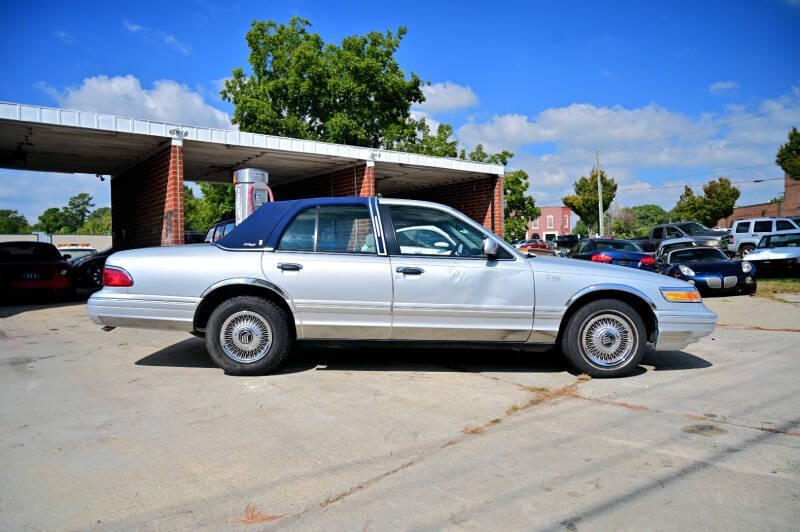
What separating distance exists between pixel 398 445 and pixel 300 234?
2.45 m

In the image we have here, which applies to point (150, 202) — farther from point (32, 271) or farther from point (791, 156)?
point (791, 156)

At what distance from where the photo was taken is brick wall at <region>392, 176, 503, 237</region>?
16688 mm

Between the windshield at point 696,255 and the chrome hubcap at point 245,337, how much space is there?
435 inches

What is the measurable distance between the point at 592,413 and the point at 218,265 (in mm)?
3372

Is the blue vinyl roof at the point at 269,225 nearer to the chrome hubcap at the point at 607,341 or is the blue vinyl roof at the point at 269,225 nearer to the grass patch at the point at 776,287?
the chrome hubcap at the point at 607,341

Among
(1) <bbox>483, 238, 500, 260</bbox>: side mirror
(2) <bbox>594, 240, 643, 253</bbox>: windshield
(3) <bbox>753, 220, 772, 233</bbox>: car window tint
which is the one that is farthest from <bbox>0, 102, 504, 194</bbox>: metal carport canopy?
(3) <bbox>753, 220, 772, 233</bbox>: car window tint

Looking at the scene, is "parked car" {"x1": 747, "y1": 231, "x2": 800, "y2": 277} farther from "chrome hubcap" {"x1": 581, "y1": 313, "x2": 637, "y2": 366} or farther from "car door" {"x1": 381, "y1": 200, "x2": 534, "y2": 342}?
"car door" {"x1": 381, "y1": 200, "x2": 534, "y2": 342}

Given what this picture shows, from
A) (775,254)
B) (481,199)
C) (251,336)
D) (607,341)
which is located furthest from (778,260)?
(251,336)

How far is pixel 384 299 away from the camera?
4.98 meters

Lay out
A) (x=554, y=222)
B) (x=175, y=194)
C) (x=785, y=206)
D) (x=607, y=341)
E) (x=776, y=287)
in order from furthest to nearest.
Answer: (x=554, y=222)
(x=785, y=206)
(x=776, y=287)
(x=175, y=194)
(x=607, y=341)

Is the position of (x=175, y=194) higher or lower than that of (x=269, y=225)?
higher

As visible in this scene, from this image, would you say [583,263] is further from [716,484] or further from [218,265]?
[218,265]

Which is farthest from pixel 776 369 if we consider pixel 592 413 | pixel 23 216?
pixel 23 216

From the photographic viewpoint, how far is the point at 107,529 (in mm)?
2396
